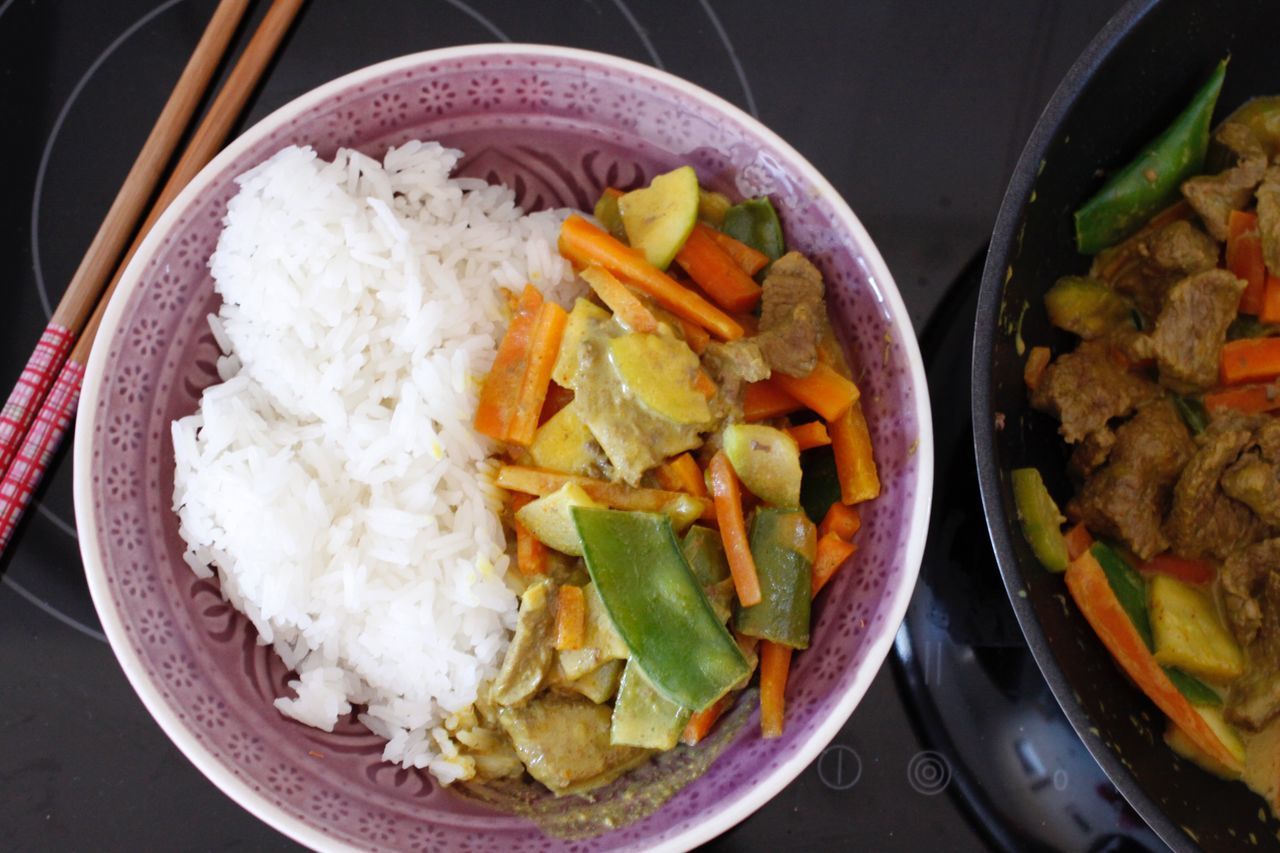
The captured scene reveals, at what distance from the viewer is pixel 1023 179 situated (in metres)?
1.97

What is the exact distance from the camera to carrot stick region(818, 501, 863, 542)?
7.02 feet

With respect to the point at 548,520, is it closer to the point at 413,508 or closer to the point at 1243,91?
the point at 413,508

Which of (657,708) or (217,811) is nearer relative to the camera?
(657,708)

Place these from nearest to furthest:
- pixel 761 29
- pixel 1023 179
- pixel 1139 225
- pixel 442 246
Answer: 1. pixel 1023 179
2. pixel 442 246
3. pixel 1139 225
4. pixel 761 29

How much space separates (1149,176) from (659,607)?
5.22ft

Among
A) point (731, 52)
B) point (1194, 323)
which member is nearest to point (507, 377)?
point (731, 52)

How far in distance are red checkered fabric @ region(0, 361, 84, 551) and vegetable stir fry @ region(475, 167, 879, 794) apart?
0.93 metres

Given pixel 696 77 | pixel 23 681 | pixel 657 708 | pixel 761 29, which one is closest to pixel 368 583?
pixel 657 708

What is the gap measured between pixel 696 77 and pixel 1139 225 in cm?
116

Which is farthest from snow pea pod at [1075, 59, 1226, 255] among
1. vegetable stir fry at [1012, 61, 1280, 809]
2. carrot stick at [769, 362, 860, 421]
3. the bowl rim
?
carrot stick at [769, 362, 860, 421]

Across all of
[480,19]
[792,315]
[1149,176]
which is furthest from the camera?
[480,19]

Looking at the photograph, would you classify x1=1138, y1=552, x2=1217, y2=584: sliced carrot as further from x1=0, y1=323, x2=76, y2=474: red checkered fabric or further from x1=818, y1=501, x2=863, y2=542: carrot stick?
x1=0, y1=323, x2=76, y2=474: red checkered fabric

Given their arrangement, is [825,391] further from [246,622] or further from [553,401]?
[246,622]

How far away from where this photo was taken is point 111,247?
2.34 m
